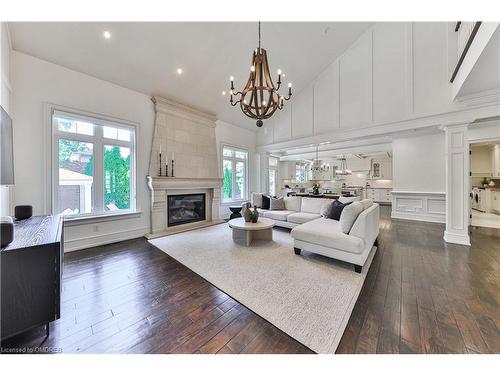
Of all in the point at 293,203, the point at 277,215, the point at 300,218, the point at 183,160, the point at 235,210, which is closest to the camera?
the point at 300,218

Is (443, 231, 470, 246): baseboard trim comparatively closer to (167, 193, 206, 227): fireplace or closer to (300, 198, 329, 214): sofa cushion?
(300, 198, 329, 214): sofa cushion

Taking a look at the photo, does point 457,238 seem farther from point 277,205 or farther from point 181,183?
point 181,183

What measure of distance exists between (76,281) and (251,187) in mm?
5344

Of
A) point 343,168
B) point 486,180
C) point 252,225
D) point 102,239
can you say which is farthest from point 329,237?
point 486,180

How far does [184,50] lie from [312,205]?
431 centimetres

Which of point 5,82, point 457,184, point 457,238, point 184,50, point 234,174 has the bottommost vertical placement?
point 457,238

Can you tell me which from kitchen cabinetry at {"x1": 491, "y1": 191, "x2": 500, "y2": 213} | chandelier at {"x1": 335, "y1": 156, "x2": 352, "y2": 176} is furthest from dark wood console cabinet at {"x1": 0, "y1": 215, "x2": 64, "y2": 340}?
chandelier at {"x1": 335, "y1": 156, "x2": 352, "y2": 176}

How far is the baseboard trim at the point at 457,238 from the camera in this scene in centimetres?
358

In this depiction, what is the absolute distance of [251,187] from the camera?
7086mm

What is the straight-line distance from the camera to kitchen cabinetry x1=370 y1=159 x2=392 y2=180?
391 inches

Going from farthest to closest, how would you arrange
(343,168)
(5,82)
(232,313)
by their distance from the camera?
(343,168) → (5,82) → (232,313)

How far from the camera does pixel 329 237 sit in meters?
2.72

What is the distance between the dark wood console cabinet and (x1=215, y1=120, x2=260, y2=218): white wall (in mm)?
4586
